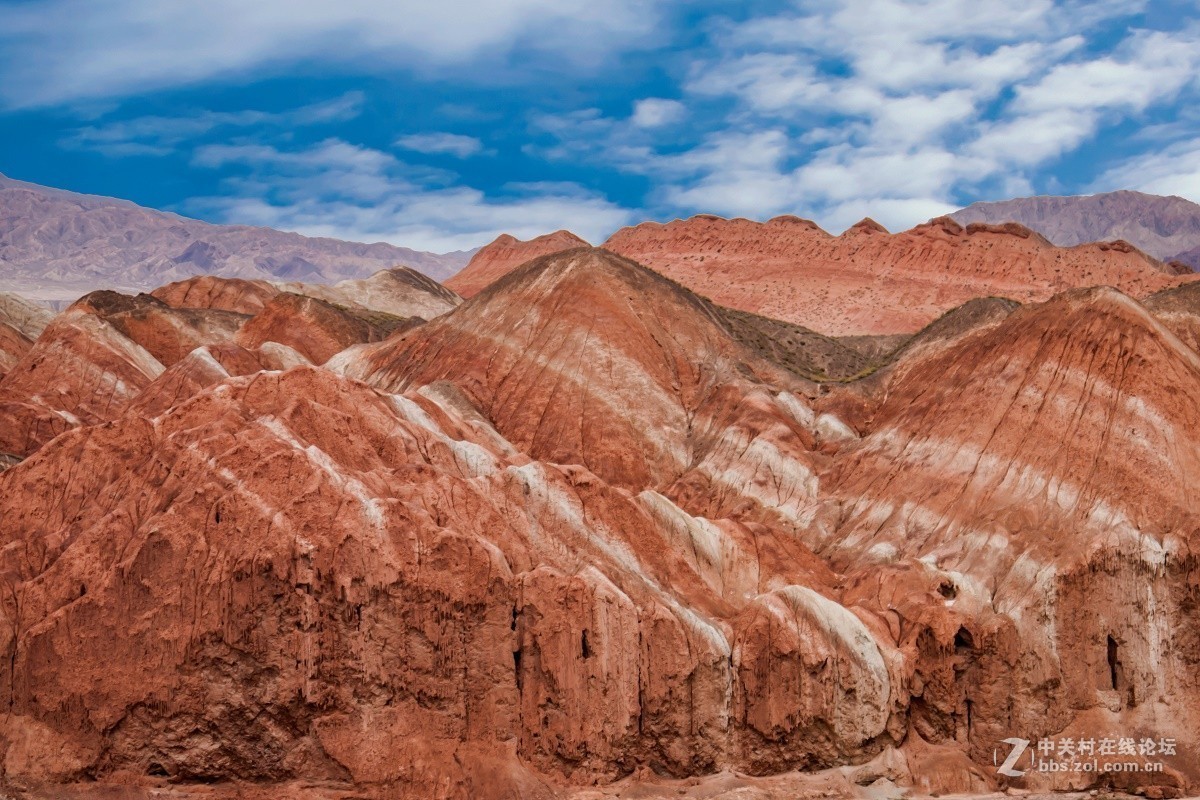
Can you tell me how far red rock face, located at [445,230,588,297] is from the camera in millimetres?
163750

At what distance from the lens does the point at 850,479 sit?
5972cm

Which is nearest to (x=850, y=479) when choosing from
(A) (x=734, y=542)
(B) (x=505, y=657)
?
(A) (x=734, y=542)

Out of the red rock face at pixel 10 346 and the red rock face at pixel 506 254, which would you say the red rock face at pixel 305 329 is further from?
the red rock face at pixel 506 254

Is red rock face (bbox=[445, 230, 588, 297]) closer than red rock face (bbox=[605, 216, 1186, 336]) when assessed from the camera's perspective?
No

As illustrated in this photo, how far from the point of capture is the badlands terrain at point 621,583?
41406 millimetres

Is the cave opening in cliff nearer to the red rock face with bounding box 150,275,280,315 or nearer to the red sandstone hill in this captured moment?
the red sandstone hill

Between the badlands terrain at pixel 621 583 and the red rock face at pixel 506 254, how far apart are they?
9814 centimetres

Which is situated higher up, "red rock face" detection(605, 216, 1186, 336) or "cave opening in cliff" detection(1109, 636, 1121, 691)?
"red rock face" detection(605, 216, 1186, 336)

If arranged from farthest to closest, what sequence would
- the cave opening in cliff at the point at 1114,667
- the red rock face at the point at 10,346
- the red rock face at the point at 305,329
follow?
the red rock face at the point at 10,346 → the red rock face at the point at 305,329 → the cave opening in cliff at the point at 1114,667
